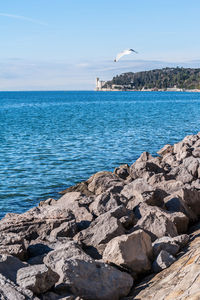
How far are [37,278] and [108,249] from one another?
1.72 metres

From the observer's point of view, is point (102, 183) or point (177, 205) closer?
point (177, 205)

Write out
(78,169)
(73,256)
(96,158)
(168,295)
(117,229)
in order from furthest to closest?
(96,158) < (78,169) < (117,229) < (73,256) < (168,295)

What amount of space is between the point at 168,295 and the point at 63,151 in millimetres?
20079

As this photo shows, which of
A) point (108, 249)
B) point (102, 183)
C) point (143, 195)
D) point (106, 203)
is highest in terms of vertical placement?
point (143, 195)

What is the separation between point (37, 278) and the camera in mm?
5578

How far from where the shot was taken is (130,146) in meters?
26.9

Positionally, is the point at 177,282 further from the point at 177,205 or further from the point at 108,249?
the point at 177,205

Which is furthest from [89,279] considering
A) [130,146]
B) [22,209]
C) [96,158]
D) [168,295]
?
[130,146]

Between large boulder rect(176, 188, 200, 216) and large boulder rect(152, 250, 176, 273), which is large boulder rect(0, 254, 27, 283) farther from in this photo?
large boulder rect(176, 188, 200, 216)

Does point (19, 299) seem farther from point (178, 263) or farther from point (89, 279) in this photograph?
point (178, 263)

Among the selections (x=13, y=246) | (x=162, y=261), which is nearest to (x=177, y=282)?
(x=162, y=261)

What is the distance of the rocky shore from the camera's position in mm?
5774

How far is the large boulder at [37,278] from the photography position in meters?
5.51

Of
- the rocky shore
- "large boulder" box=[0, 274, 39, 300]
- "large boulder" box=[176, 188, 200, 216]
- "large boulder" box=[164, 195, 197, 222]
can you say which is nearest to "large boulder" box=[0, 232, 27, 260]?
the rocky shore
